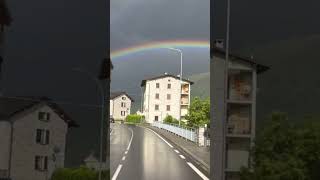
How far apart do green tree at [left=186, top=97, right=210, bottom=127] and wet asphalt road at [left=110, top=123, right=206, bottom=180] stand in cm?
42

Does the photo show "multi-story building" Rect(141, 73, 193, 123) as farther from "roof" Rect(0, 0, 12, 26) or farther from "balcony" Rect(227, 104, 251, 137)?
"roof" Rect(0, 0, 12, 26)

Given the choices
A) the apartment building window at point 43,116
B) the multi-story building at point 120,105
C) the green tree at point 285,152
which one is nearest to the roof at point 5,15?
the apartment building window at point 43,116

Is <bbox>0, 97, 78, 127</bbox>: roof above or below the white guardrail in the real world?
above

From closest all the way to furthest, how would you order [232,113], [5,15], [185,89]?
[185,89] → [5,15] → [232,113]

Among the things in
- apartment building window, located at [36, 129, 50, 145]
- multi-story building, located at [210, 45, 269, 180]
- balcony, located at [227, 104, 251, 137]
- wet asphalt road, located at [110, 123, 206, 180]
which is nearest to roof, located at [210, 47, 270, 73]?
multi-story building, located at [210, 45, 269, 180]

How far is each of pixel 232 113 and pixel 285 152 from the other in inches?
32.7

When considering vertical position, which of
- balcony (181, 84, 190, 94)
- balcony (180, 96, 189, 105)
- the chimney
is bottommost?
balcony (180, 96, 189, 105)

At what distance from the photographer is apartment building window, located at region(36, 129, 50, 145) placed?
5.68m

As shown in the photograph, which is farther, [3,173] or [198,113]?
[198,113]

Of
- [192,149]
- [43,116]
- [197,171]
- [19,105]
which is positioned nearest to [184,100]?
[192,149]

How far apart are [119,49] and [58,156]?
1393 mm

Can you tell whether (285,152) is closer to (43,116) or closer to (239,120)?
(239,120)

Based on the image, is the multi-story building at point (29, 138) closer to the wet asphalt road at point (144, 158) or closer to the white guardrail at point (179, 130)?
the wet asphalt road at point (144, 158)

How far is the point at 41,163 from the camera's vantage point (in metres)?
5.61
